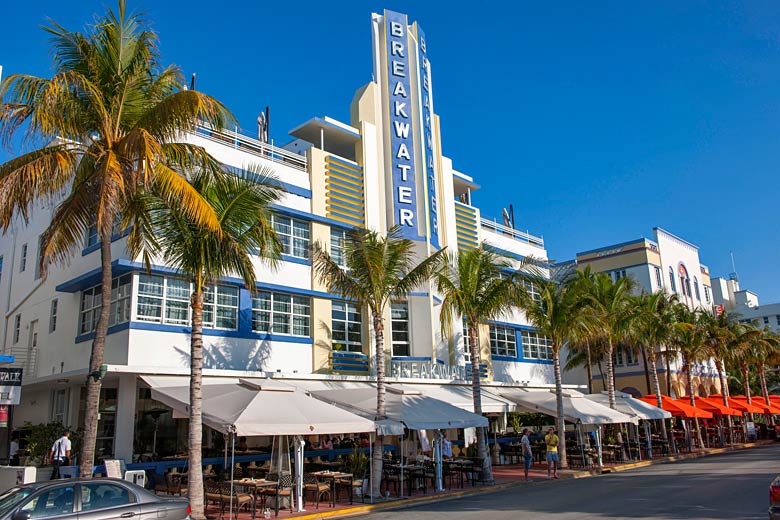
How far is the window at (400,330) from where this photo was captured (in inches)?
1162

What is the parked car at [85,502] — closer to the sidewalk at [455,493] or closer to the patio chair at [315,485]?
the sidewalk at [455,493]

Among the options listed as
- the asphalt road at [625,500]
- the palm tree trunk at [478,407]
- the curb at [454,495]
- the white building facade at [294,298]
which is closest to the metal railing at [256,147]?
the white building facade at [294,298]

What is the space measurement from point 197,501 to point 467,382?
1646 centimetres

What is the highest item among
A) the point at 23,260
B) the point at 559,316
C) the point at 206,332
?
the point at 23,260

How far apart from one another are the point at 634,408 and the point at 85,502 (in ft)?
87.0

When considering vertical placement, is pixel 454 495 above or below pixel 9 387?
below

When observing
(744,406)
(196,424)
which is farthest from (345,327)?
(744,406)

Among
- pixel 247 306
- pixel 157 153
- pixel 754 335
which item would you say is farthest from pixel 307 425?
pixel 754 335

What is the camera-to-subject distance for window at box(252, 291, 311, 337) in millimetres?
24641

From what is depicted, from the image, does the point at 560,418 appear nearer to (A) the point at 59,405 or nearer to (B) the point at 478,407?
(B) the point at 478,407

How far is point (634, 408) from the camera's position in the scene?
3061 centimetres

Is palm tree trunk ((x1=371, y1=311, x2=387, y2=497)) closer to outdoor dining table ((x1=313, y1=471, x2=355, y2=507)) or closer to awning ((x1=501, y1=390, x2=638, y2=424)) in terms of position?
outdoor dining table ((x1=313, y1=471, x2=355, y2=507))

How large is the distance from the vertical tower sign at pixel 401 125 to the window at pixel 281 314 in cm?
619

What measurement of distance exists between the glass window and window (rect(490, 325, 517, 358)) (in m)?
27.2
